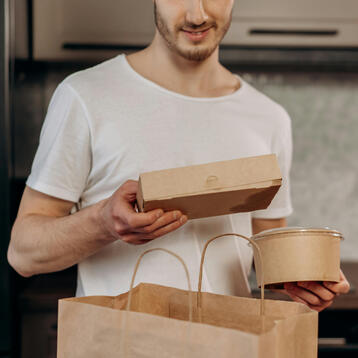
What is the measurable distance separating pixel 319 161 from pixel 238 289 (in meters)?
1.19

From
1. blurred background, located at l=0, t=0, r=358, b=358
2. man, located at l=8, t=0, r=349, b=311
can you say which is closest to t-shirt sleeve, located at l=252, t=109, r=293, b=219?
man, located at l=8, t=0, r=349, b=311

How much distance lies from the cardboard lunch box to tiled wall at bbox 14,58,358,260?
137 centimetres

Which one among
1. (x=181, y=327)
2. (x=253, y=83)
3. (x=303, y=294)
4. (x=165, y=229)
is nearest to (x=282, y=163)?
(x=303, y=294)

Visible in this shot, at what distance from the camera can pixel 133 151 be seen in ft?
3.55

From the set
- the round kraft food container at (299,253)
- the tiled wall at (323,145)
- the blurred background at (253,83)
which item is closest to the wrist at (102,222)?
the round kraft food container at (299,253)

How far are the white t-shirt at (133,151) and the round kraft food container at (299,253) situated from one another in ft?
0.55

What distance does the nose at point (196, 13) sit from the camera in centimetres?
106

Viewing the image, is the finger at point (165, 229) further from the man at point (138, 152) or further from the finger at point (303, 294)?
the finger at point (303, 294)

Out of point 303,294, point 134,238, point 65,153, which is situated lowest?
point 303,294

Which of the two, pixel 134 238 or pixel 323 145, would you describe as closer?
pixel 134 238

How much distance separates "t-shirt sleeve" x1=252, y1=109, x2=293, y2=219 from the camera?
123cm

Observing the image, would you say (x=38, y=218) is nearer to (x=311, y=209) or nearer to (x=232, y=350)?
(x=232, y=350)

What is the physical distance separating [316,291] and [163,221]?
1.09ft

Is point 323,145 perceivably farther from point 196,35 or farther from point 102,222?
point 102,222
